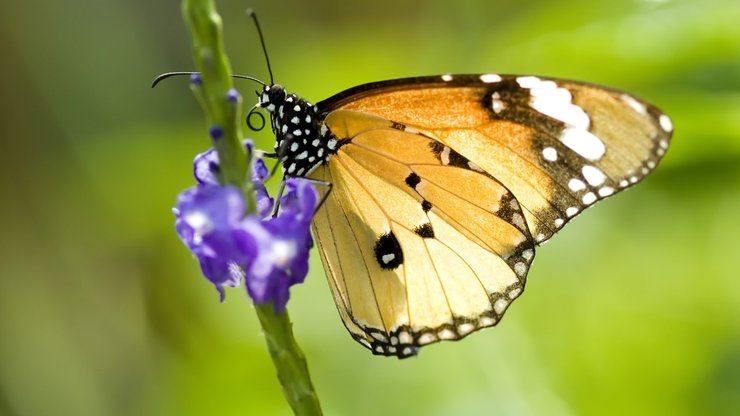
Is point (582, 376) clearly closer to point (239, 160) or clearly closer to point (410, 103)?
point (410, 103)

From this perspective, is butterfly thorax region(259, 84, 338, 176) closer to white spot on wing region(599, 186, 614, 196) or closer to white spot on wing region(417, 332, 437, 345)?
white spot on wing region(417, 332, 437, 345)

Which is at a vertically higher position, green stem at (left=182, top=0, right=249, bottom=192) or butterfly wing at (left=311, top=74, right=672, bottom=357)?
green stem at (left=182, top=0, right=249, bottom=192)

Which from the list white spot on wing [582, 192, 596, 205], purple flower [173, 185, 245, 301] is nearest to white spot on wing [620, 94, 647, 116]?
white spot on wing [582, 192, 596, 205]

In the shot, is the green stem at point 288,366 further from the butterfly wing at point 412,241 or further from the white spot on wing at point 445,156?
the white spot on wing at point 445,156

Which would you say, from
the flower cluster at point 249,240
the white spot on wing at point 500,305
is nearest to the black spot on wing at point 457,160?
the white spot on wing at point 500,305

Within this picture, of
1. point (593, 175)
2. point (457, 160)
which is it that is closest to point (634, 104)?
point (593, 175)

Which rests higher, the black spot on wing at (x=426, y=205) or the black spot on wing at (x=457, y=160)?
the black spot on wing at (x=457, y=160)
